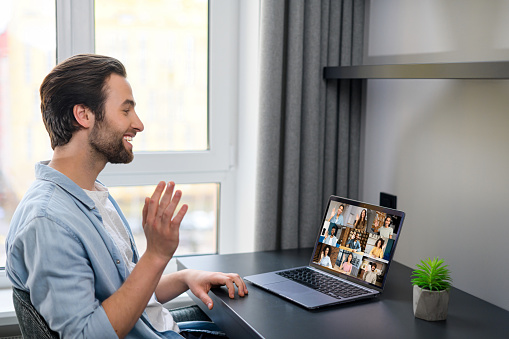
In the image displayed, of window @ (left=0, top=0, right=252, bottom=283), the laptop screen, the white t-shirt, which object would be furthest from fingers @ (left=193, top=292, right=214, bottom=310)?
window @ (left=0, top=0, right=252, bottom=283)

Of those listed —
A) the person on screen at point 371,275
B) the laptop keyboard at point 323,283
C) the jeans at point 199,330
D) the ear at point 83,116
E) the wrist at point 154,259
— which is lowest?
the jeans at point 199,330

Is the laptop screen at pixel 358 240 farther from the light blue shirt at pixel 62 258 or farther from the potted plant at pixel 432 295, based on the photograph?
the light blue shirt at pixel 62 258

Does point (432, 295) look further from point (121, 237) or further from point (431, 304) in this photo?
point (121, 237)

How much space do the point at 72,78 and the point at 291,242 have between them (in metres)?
1.10

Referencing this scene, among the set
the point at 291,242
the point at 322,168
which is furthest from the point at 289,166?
the point at 291,242

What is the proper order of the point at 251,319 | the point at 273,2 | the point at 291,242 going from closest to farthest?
the point at 251,319
the point at 273,2
the point at 291,242

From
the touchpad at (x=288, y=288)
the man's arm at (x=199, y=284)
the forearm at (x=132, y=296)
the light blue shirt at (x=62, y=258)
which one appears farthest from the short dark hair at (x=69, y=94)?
the touchpad at (x=288, y=288)

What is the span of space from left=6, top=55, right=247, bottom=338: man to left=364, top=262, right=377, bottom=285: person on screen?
0.47 metres

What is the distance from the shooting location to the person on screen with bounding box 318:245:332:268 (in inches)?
69.5

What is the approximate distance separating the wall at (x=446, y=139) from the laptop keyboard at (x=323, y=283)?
0.40 meters

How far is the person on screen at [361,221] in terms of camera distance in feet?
5.53

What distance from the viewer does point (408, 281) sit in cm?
175

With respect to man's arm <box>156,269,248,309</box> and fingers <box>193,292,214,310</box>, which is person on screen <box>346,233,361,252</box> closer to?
man's arm <box>156,269,248,309</box>

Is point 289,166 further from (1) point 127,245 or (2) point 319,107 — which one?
(1) point 127,245
